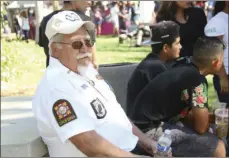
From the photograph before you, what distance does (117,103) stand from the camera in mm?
2537

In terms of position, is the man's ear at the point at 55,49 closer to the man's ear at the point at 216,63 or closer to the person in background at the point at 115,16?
the man's ear at the point at 216,63

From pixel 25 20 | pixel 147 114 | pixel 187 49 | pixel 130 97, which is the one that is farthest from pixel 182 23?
pixel 25 20

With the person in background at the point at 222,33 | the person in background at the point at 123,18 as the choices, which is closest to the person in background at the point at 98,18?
the person in background at the point at 123,18

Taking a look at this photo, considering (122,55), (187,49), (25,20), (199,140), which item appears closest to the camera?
(199,140)

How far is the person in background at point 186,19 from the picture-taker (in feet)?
13.7

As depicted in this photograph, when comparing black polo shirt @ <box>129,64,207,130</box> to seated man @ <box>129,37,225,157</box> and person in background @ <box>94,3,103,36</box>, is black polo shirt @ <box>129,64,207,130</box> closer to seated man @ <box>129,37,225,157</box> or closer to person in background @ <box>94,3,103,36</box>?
seated man @ <box>129,37,225,157</box>

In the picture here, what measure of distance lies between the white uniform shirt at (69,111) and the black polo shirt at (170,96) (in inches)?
12.4

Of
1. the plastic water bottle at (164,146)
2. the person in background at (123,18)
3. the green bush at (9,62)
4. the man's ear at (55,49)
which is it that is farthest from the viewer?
the person in background at (123,18)

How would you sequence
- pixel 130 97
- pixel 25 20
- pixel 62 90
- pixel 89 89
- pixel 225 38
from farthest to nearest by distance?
pixel 25 20, pixel 225 38, pixel 130 97, pixel 89 89, pixel 62 90

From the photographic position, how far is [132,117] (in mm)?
2781

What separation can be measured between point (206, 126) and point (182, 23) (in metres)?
1.65

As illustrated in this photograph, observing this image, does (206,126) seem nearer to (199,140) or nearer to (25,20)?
(199,140)

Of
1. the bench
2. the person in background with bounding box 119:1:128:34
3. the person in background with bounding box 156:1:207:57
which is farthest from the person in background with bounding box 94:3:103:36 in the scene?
the person in background with bounding box 156:1:207:57

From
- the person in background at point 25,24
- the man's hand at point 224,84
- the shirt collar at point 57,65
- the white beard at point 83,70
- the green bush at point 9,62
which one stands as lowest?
the person in background at point 25,24
